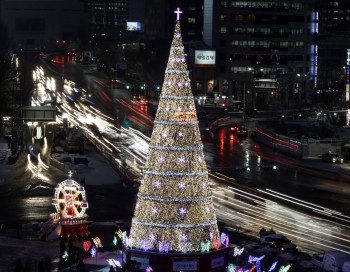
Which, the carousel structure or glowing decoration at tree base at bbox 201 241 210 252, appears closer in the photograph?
glowing decoration at tree base at bbox 201 241 210 252

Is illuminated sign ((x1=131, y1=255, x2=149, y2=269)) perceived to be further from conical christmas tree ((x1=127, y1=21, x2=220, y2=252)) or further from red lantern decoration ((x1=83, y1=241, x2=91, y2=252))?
red lantern decoration ((x1=83, y1=241, x2=91, y2=252))

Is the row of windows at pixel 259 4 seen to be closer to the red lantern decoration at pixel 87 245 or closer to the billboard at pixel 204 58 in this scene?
the billboard at pixel 204 58

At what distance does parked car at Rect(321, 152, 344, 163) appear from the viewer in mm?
79894

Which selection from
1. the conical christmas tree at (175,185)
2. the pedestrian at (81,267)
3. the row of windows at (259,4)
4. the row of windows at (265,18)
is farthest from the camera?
the row of windows at (265,18)

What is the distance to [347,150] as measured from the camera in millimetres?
80500

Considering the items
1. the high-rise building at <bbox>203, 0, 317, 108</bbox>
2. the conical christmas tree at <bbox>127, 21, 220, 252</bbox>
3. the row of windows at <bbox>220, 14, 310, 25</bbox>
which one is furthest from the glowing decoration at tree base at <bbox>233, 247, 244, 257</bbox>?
the row of windows at <bbox>220, 14, 310, 25</bbox>

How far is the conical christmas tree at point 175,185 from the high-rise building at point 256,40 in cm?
12304

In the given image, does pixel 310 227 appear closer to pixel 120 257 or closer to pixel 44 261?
pixel 120 257

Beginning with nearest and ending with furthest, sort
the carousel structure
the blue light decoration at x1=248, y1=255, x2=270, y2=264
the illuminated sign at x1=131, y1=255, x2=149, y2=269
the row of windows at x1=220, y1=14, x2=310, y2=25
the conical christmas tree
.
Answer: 1. the conical christmas tree
2. the illuminated sign at x1=131, y1=255, x2=149, y2=269
3. the blue light decoration at x1=248, y1=255, x2=270, y2=264
4. the carousel structure
5. the row of windows at x1=220, y1=14, x2=310, y2=25

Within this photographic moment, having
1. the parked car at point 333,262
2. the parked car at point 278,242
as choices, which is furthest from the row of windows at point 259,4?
the parked car at point 333,262

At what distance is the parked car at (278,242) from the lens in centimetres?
4377

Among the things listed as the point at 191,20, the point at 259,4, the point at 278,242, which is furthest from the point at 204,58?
the point at 278,242

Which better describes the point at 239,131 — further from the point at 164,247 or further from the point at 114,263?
the point at 164,247

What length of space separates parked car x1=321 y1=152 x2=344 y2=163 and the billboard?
77.3 metres
